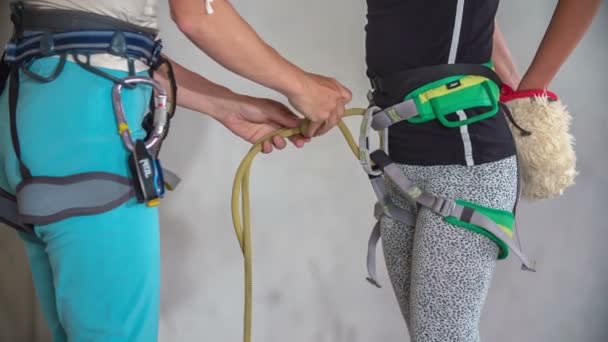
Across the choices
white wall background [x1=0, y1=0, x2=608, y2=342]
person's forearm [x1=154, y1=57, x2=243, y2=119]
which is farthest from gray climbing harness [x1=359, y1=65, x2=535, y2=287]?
white wall background [x1=0, y1=0, x2=608, y2=342]

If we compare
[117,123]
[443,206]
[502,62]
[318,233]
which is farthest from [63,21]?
[318,233]

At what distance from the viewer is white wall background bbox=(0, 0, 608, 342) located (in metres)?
1.68

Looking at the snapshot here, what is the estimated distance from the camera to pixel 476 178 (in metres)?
0.91

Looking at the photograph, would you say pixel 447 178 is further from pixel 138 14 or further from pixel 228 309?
pixel 228 309

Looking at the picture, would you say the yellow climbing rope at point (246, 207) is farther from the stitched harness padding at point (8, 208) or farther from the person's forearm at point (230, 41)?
the stitched harness padding at point (8, 208)

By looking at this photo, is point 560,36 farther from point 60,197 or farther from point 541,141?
point 60,197

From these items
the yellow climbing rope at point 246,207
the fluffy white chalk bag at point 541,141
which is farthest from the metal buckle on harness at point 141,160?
the fluffy white chalk bag at point 541,141

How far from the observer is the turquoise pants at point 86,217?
0.75m

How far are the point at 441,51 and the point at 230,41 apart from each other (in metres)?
0.34

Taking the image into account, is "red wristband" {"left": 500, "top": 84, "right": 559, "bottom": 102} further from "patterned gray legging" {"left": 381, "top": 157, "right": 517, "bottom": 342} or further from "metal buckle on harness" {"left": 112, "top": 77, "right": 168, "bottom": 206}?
"metal buckle on harness" {"left": 112, "top": 77, "right": 168, "bottom": 206}

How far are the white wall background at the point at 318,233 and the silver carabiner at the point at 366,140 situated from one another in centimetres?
73

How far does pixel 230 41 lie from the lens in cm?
84

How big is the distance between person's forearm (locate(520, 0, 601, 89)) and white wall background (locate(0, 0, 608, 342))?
68cm

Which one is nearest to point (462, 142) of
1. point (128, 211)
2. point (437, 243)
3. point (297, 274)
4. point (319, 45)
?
point (437, 243)
